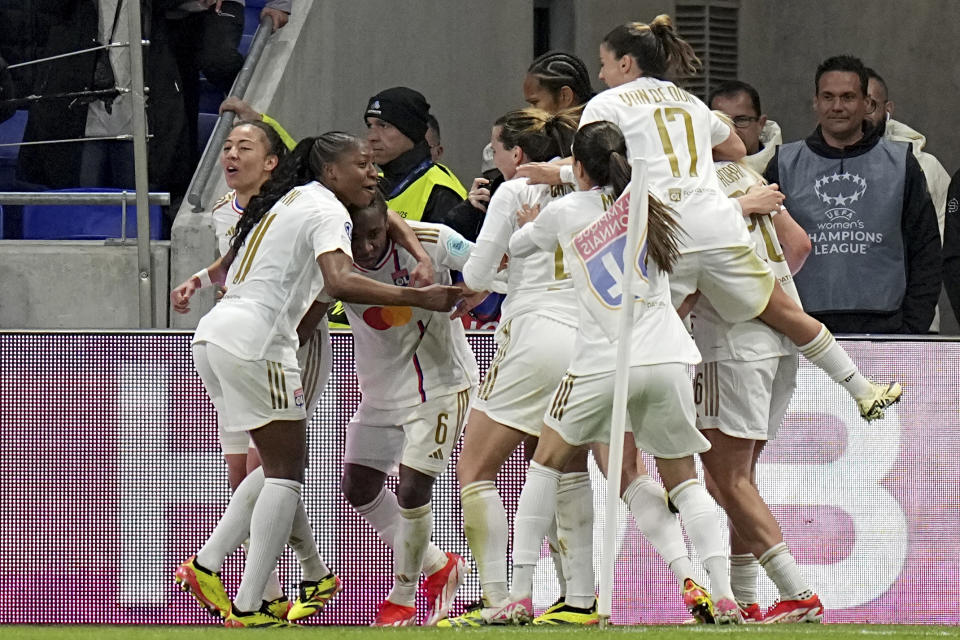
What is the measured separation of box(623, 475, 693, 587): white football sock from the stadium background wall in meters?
1.14

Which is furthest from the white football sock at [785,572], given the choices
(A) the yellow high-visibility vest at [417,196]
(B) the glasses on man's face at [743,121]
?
(B) the glasses on man's face at [743,121]

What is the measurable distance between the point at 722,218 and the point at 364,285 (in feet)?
4.50

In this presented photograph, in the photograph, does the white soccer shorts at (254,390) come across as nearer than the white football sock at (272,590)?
Yes

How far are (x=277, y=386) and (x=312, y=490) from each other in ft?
4.18

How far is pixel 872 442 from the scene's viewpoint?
26.9 ft

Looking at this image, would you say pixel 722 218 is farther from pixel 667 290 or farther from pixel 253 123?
pixel 253 123

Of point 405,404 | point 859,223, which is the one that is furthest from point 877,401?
point 405,404

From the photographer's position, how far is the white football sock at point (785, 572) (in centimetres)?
714

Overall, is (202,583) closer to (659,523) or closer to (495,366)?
(495,366)

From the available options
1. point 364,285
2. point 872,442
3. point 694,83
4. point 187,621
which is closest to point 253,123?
point 364,285

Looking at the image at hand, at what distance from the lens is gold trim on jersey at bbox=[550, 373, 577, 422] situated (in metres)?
6.58

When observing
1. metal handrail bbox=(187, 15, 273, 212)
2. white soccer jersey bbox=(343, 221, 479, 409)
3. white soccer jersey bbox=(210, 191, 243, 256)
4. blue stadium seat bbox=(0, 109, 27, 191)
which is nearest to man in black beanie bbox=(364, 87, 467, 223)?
white soccer jersey bbox=(210, 191, 243, 256)

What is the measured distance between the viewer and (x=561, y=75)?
753 centimetres

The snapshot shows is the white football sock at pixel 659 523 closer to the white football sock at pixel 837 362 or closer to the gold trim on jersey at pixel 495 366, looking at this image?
the gold trim on jersey at pixel 495 366
